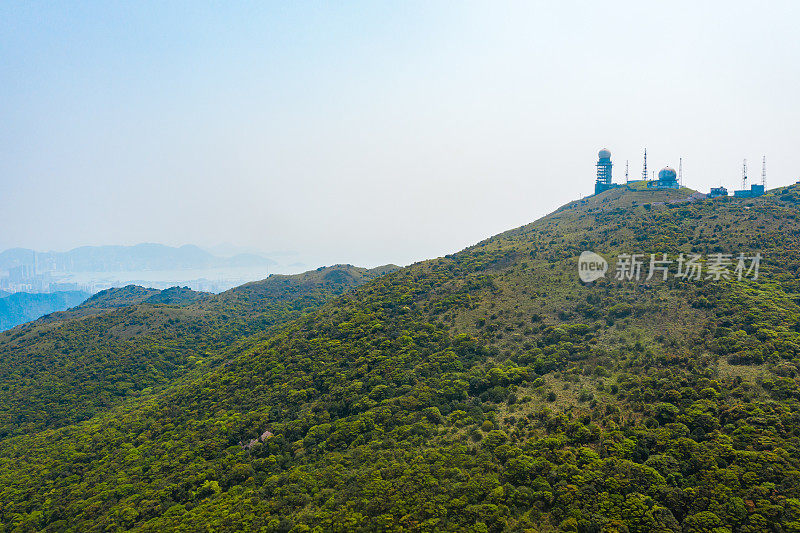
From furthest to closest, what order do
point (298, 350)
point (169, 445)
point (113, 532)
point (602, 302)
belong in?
1. point (298, 350)
2. point (602, 302)
3. point (169, 445)
4. point (113, 532)

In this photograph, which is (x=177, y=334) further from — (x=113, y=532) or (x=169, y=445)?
(x=113, y=532)

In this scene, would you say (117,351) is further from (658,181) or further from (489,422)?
(658,181)

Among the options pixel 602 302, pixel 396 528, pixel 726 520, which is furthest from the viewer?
pixel 602 302

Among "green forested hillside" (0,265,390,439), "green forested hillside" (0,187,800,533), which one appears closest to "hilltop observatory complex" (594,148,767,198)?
"green forested hillside" (0,187,800,533)

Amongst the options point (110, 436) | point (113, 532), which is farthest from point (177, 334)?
point (113, 532)

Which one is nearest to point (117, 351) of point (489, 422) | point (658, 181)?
point (489, 422)

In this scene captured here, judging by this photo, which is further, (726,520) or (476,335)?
(476,335)
